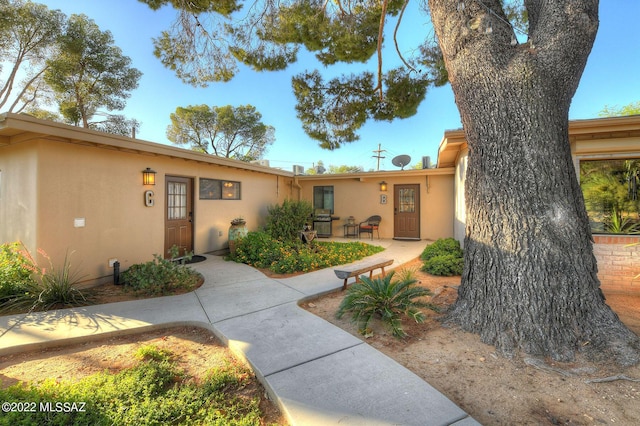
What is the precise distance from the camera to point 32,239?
407 cm

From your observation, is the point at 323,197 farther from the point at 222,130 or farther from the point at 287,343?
the point at 222,130

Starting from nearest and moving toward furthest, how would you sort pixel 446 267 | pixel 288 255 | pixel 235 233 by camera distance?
1. pixel 446 267
2. pixel 288 255
3. pixel 235 233

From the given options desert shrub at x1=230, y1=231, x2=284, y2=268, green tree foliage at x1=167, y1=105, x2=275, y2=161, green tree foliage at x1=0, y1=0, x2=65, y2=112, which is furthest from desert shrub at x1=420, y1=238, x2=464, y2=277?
green tree foliage at x1=167, y1=105, x2=275, y2=161

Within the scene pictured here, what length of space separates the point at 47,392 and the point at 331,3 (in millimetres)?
7447

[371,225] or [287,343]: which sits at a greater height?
[371,225]

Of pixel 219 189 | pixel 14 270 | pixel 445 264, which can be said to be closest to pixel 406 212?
pixel 445 264

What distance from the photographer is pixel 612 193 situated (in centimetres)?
445

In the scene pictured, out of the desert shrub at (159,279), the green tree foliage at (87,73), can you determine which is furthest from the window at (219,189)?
the green tree foliage at (87,73)

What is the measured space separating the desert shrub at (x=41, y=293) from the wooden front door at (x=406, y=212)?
8947 millimetres

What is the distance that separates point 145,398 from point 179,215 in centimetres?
524

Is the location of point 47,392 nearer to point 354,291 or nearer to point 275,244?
point 354,291

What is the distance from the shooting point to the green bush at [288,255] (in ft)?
18.7

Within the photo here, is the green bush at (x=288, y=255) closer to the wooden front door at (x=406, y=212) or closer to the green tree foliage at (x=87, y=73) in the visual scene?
the wooden front door at (x=406, y=212)

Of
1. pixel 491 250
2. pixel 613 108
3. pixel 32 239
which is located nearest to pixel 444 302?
pixel 491 250
